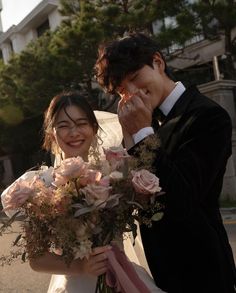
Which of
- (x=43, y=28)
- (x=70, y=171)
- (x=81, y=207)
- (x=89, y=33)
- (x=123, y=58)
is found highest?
(x=43, y=28)

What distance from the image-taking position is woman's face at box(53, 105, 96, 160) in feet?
7.38

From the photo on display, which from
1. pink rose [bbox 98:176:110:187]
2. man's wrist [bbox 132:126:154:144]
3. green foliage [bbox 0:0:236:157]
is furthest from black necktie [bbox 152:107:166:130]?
green foliage [bbox 0:0:236:157]

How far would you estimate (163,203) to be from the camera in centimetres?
161

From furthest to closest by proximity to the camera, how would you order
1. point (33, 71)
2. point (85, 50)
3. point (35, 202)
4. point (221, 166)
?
1. point (33, 71)
2. point (85, 50)
3. point (221, 166)
4. point (35, 202)

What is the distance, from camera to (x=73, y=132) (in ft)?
7.36

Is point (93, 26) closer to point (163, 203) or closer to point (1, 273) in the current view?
point (1, 273)

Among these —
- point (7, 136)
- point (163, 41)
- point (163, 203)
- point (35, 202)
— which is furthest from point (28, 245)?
point (7, 136)

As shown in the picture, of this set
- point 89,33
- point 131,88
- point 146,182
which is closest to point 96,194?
point 146,182

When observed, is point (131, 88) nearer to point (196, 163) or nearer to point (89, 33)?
point (196, 163)

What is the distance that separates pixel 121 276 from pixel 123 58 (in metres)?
0.82

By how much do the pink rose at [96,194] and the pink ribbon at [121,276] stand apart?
20 cm

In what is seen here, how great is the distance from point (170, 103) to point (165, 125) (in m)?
0.11

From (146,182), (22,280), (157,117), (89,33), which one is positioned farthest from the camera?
(89,33)

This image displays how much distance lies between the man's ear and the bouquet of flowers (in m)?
0.45
